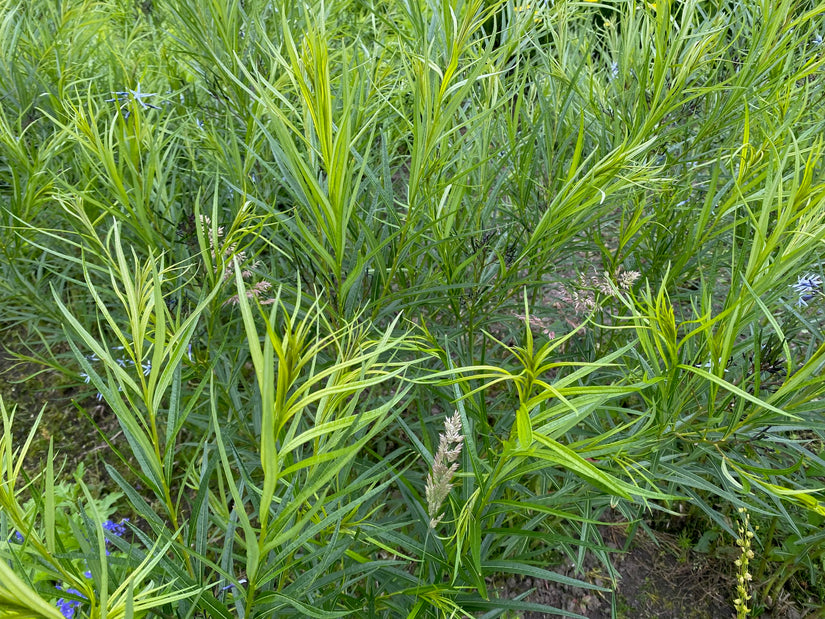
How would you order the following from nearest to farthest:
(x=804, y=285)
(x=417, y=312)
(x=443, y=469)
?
(x=443, y=469) < (x=804, y=285) < (x=417, y=312)

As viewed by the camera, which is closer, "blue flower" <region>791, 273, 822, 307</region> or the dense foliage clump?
the dense foliage clump

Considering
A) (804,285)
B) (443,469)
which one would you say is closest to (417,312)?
(443,469)

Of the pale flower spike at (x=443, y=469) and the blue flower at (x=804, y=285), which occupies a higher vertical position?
the pale flower spike at (x=443, y=469)

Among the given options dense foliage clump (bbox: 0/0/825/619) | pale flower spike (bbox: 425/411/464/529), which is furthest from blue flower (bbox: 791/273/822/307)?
pale flower spike (bbox: 425/411/464/529)

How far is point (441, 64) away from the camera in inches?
39.0

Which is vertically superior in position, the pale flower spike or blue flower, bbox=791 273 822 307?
the pale flower spike

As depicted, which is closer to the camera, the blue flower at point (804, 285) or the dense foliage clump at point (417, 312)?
the dense foliage clump at point (417, 312)

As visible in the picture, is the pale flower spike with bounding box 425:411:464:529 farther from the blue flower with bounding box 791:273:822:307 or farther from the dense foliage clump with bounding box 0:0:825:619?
the blue flower with bounding box 791:273:822:307

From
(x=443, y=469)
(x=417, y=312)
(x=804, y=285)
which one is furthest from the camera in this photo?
(x=417, y=312)

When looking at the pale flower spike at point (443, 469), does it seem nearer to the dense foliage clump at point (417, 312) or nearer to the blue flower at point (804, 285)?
the dense foliage clump at point (417, 312)

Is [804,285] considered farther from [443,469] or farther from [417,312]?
[443,469]

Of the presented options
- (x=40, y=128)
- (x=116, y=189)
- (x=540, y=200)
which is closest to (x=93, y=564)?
(x=116, y=189)

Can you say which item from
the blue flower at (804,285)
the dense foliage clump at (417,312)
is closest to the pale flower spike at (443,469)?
the dense foliage clump at (417,312)

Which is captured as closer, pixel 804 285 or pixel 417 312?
pixel 804 285
